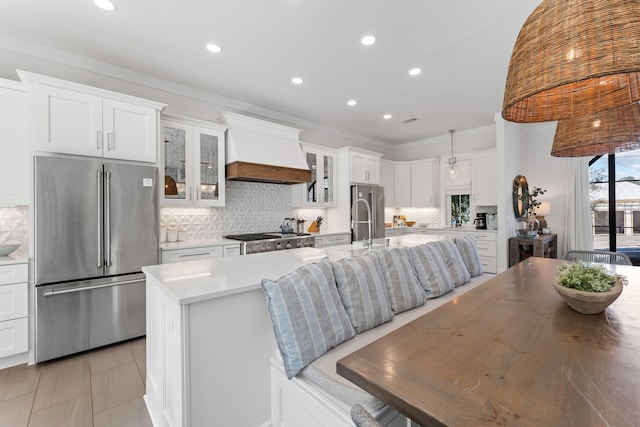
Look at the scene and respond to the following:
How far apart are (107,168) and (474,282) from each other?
3.72 meters

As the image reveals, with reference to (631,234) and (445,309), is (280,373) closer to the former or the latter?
(445,309)

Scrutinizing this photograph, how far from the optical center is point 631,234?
5.02m

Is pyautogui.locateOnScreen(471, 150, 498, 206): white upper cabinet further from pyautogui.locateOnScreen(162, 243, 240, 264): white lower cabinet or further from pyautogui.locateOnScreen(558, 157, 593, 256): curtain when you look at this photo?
pyautogui.locateOnScreen(162, 243, 240, 264): white lower cabinet

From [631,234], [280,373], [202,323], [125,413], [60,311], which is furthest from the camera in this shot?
[631,234]

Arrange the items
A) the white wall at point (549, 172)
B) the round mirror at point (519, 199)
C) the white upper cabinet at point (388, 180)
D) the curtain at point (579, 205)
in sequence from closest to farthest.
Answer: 1. the round mirror at point (519, 199)
2. the curtain at point (579, 205)
3. the white wall at point (549, 172)
4. the white upper cabinet at point (388, 180)

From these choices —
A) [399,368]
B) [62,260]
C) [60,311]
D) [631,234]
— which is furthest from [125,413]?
[631,234]

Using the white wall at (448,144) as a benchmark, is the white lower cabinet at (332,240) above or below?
below

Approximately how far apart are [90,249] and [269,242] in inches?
73.4

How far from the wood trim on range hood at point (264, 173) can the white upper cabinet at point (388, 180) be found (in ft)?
8.00

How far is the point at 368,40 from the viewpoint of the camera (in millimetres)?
2836

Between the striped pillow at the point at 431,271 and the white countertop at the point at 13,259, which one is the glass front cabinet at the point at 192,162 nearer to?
the white countertop at the point at 13,259

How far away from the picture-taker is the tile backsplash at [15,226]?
109 inches

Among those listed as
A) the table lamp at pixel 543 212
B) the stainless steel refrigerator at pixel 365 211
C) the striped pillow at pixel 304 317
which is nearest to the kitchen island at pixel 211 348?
the striped pillow at pixel 304 317

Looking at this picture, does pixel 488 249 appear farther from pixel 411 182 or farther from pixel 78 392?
pixel 78 392
